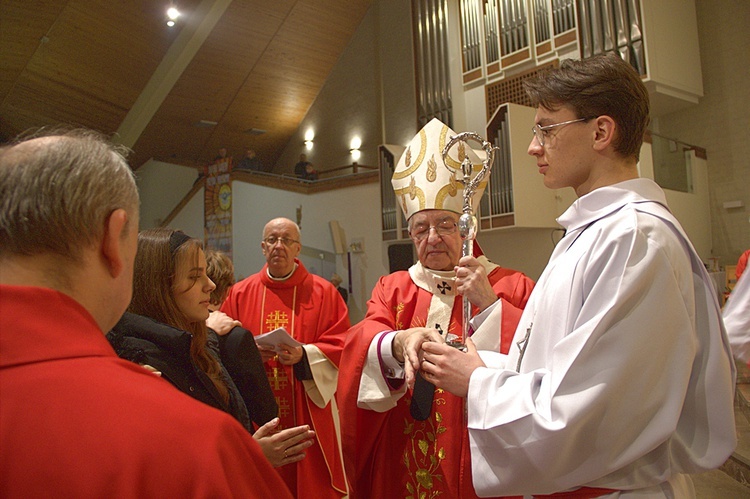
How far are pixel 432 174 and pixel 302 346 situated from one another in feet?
3.97

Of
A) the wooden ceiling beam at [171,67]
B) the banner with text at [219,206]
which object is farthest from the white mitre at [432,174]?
the wooden ceiling beam at [171,67]

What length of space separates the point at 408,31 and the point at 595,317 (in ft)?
37.1

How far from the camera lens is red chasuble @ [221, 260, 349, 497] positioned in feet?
10.6

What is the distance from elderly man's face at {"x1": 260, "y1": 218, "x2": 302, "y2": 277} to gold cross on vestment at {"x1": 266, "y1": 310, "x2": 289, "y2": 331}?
0.26m

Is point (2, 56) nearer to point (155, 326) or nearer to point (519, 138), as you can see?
point (519, 138)

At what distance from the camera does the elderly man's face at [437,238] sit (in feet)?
9.21

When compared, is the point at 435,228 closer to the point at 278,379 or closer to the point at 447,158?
the point at 447,158

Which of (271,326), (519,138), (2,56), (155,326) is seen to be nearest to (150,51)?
(2,56)

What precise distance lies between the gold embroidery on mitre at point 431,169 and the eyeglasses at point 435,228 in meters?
0.27

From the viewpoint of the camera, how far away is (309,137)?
543 inches

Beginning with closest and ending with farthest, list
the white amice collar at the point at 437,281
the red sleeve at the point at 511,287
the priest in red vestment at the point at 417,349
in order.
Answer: the priest in red vestment at the point at 417,349 < the red sleeve at the point at 511,287 < the white amice collar at the point at 437,281

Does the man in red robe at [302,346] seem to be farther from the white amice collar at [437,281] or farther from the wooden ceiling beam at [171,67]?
the wooden ceiling beam at [171,67]

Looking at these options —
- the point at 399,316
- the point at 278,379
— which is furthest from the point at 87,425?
the point at 278,379

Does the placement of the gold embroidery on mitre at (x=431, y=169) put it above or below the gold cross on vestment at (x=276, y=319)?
above
